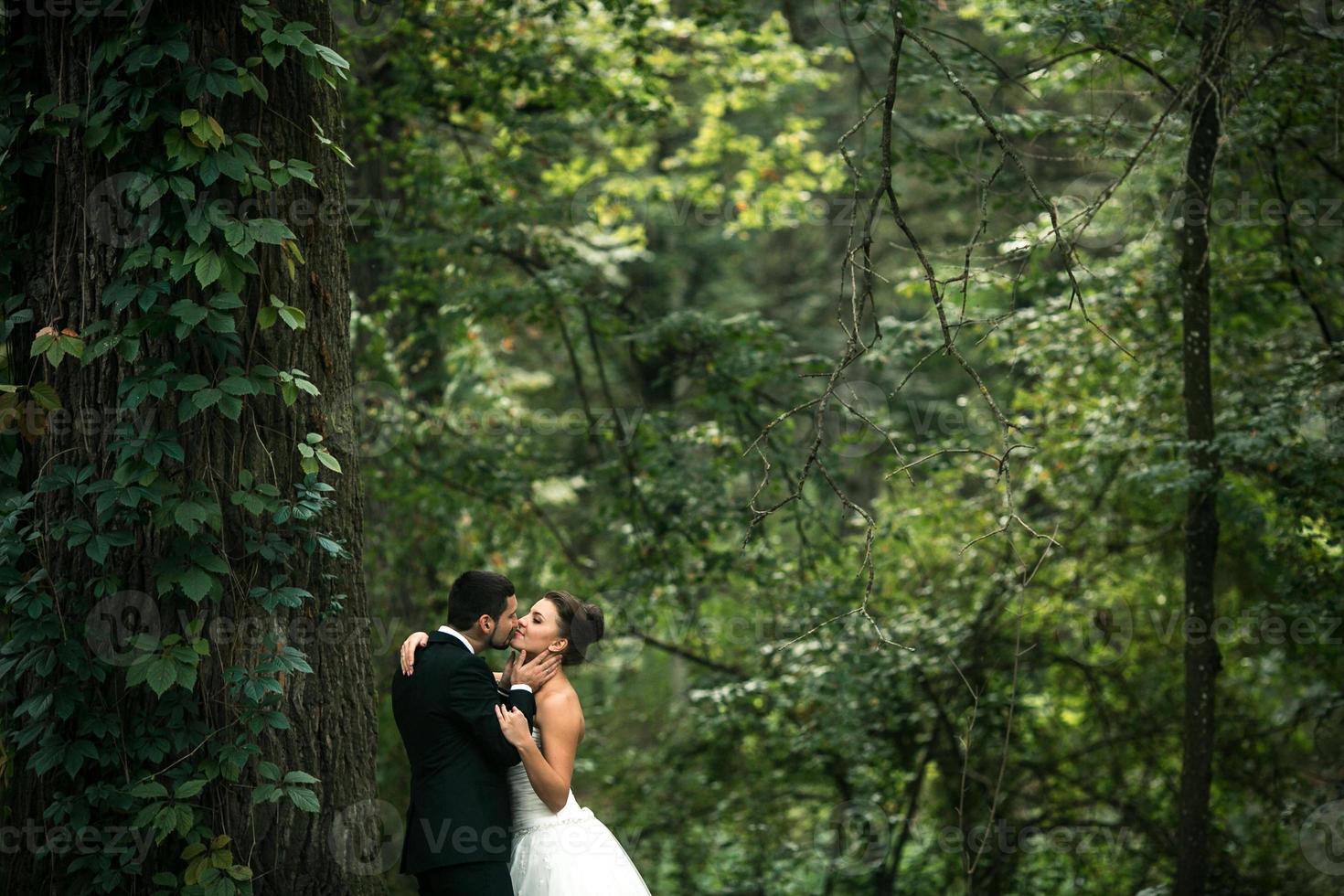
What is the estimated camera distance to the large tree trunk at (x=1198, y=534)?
239 inches

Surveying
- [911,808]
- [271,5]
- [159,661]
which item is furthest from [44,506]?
[911,808]

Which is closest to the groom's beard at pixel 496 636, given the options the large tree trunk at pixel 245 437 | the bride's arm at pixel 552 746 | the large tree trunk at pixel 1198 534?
the bride's arm at pixel 552 746

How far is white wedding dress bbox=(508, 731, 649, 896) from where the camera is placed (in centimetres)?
412

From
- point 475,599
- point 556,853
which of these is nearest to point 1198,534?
point 556,853

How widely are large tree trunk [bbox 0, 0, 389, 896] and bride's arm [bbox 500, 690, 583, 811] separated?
0.54 m

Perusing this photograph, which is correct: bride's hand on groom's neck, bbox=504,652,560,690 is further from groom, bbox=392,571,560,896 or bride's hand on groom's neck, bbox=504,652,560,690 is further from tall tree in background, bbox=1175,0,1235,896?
tall tree in background, bbox=1175,0,1235,896

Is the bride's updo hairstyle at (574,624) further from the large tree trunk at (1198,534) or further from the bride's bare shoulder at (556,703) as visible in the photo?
the large tree trunk at (1198,534)

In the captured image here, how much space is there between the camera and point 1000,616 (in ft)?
26.4

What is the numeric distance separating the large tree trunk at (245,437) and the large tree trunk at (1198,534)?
438 cm

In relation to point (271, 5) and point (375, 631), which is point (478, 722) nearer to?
point (271, 5)

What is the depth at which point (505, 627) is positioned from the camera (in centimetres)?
421

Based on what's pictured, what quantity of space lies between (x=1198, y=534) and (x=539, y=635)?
383 cm

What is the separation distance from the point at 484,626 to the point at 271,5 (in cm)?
221

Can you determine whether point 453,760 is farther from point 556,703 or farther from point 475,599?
point 475,599
